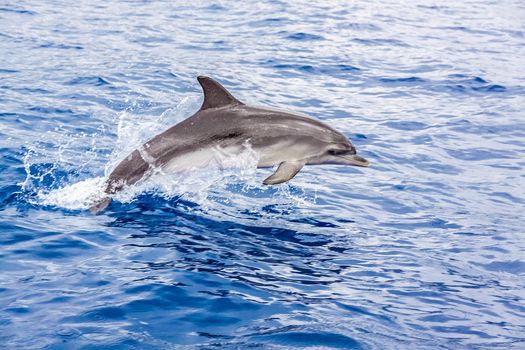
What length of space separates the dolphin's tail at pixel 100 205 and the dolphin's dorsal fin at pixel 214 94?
60.9 inches

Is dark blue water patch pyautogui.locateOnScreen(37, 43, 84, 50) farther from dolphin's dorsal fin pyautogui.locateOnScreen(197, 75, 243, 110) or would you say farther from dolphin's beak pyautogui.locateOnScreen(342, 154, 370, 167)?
dolphin's beak pyautogui.locateOnScreen(342, 154, 370, 167)

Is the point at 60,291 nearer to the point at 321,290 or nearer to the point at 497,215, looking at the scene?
the point at 321,290

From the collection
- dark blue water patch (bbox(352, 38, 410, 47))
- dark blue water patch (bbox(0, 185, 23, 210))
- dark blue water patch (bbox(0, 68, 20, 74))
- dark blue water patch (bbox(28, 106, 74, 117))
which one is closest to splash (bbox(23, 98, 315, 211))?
dark blue water patch (bbox(0, 185, 23, 210))

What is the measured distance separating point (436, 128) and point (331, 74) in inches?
175

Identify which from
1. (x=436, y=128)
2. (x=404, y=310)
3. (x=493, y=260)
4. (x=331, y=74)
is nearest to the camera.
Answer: (x=404, y=310)

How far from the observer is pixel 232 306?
7.02m

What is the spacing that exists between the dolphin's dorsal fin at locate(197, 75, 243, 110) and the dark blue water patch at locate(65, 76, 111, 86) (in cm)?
703

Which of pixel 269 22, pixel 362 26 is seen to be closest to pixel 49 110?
pixel 269 22

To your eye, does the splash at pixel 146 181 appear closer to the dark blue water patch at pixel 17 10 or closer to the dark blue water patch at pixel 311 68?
the dark blue water patch at pixel 311 68

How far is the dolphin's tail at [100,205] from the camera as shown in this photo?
9.22 meters

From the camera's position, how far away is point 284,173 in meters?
9.04

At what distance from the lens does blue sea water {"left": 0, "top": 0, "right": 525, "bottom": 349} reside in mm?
6855

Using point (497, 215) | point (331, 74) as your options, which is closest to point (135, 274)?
point (497, 215)

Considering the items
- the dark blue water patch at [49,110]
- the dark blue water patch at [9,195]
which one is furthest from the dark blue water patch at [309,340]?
the dark blue water patch at [49,110]
